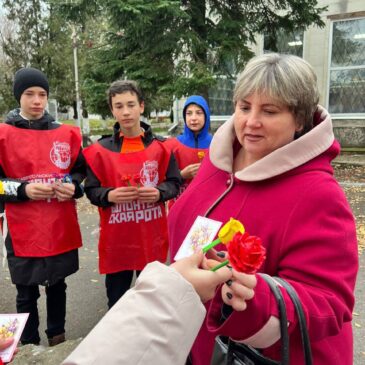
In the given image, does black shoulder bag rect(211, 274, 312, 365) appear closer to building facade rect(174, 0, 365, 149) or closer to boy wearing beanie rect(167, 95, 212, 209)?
boy wearing beanie rect(167, 95, 212, 209)

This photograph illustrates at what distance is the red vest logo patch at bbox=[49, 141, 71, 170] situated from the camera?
113 inches

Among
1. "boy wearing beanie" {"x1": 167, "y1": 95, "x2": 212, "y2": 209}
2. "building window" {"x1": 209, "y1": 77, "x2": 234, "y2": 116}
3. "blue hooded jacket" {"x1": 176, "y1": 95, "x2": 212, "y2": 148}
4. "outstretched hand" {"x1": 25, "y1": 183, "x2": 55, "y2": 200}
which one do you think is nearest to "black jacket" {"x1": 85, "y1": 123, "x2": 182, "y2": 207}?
"outstretched hand" {"x1": 25, "y1": 183, "x2": 55, "y2": 200}

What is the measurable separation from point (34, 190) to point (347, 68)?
Result: 13829mm

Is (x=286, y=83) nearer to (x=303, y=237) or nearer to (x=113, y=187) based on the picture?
(x=303, y=237)

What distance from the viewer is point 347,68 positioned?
13852 millimetres

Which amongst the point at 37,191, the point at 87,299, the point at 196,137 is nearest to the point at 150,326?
the point at 37,191

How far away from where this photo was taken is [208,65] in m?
9.25

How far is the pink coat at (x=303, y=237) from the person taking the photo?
3.86 feet

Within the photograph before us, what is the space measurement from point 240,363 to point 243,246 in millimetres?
544

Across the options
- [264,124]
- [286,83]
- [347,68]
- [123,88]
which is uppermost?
[347,68]

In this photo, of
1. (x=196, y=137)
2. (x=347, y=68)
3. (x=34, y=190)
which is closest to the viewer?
(x=34, y=190)

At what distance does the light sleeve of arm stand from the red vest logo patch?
209 cm

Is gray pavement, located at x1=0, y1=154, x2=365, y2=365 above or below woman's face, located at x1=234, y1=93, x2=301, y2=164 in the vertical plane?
below

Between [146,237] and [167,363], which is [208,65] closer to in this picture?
[146,237]
